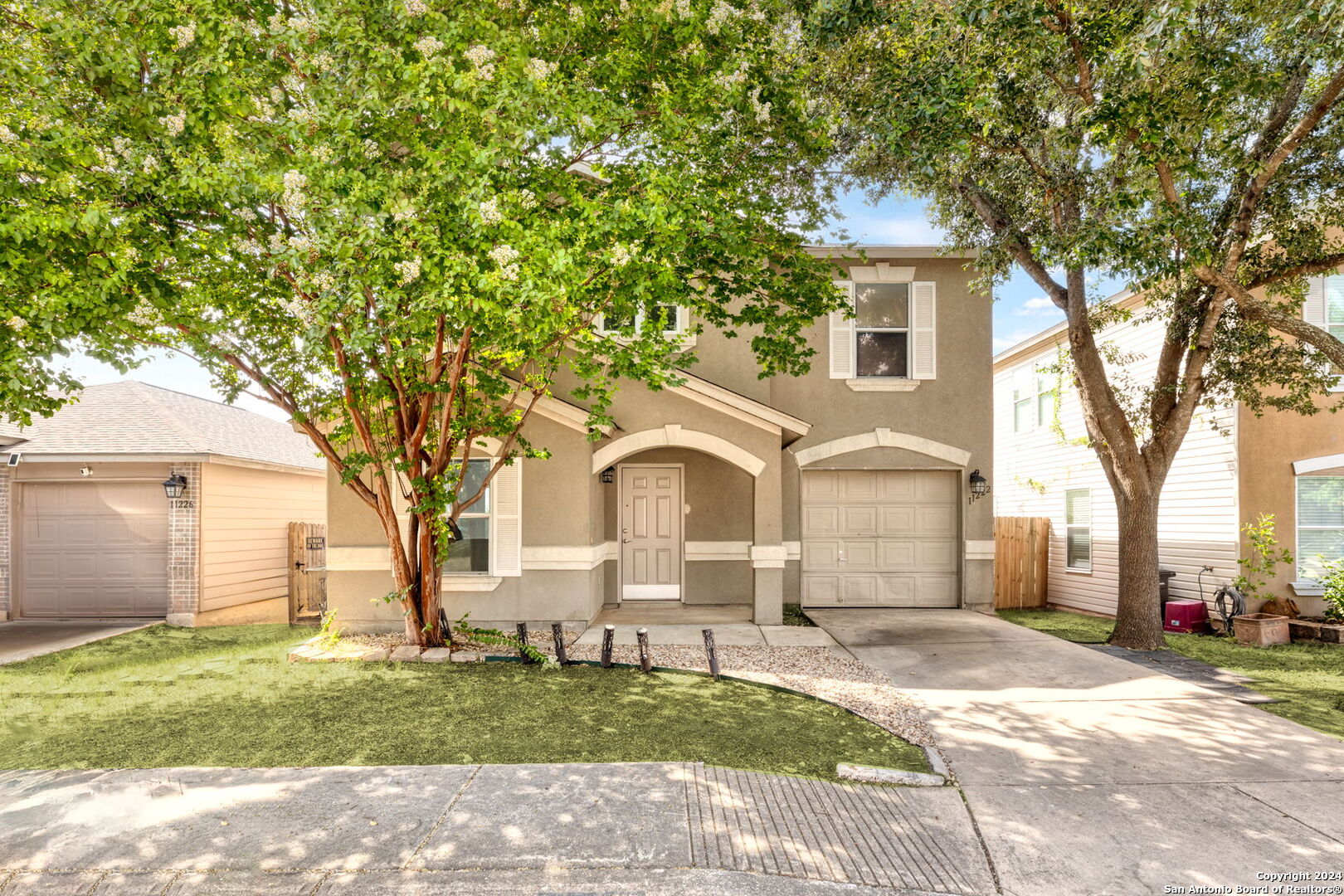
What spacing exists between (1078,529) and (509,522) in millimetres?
11185

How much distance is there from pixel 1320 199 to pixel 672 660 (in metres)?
9.15

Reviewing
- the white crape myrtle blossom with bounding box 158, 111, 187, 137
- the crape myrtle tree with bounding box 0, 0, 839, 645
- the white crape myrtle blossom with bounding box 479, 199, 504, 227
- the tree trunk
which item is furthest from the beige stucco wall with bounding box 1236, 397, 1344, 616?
the white crape myrtle blossom with bounding box 158, 111, 187, 137

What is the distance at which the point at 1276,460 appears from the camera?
35.8 feet

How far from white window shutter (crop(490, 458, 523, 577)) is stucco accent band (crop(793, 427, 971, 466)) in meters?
4.75

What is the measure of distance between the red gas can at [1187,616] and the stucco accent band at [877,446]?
3.81 m

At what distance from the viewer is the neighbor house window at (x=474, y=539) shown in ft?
32.2

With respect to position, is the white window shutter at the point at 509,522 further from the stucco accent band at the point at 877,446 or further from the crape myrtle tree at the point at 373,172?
the stucco accent band at the point at 877,446

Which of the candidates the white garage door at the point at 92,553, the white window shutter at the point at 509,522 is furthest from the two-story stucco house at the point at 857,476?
the white garage door at the point at 92,553

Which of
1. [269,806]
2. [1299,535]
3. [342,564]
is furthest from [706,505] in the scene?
[1299,535]

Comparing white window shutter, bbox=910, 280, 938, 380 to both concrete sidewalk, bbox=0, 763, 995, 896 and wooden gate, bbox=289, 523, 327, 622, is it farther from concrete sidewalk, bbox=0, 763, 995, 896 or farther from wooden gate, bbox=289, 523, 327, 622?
wooden gate, bbox=289, 523, 327, 622

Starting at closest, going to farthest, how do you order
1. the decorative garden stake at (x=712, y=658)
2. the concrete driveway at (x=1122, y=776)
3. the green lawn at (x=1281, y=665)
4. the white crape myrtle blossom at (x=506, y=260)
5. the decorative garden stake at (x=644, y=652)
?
1. the concrete driveway at (x=1122, y=776)
2. the white crape myrtle blossom at (x=506, y=260)
3. the green lawn at (x=1281, y=665)
4. the decorative garden stake at (x=712, y=658)
5. the decorative garden stake at (x=644, y=652)

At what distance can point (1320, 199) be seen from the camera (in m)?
8.30

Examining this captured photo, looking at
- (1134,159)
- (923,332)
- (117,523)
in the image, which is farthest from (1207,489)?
(117,523)

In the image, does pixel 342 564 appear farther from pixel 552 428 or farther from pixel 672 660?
pixel 672 660
